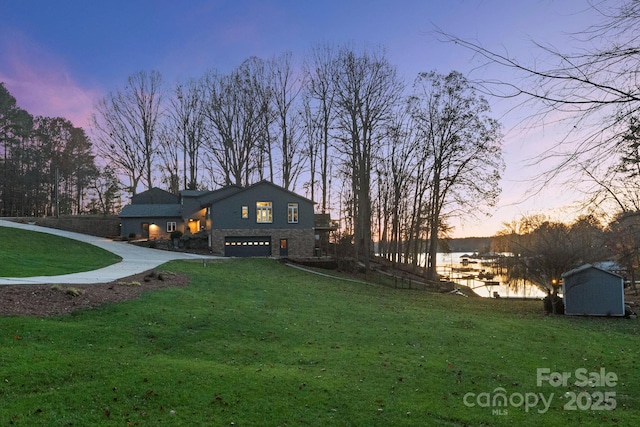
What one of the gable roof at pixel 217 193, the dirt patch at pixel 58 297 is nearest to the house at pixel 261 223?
the gable roof at pixel 217 193

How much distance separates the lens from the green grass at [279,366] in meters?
5.41

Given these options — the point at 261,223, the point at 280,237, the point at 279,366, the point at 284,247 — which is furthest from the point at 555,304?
the point at 261,223

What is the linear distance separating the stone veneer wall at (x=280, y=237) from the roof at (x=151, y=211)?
10023 mm

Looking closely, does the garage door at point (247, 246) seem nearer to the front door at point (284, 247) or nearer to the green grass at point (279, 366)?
the front door at point (284, 247)

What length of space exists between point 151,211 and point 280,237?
16127mm

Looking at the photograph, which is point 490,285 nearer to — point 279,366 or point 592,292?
point 592,292

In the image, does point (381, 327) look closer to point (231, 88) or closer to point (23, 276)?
point (23, 276)

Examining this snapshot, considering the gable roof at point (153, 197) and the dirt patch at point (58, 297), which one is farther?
the gable roof at point (153, 197)

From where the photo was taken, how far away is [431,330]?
11.8m

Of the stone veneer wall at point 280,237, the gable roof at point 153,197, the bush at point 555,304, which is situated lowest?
the bush at point 555,304

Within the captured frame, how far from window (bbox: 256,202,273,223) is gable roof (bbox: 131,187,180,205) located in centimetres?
1685

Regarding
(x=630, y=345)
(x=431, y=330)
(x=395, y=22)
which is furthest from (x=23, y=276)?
(x=630, y=345)

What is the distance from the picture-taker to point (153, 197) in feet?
149

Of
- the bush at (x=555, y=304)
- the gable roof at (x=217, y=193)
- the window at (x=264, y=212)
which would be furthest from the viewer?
the gable roof at (x=217, y=193)
